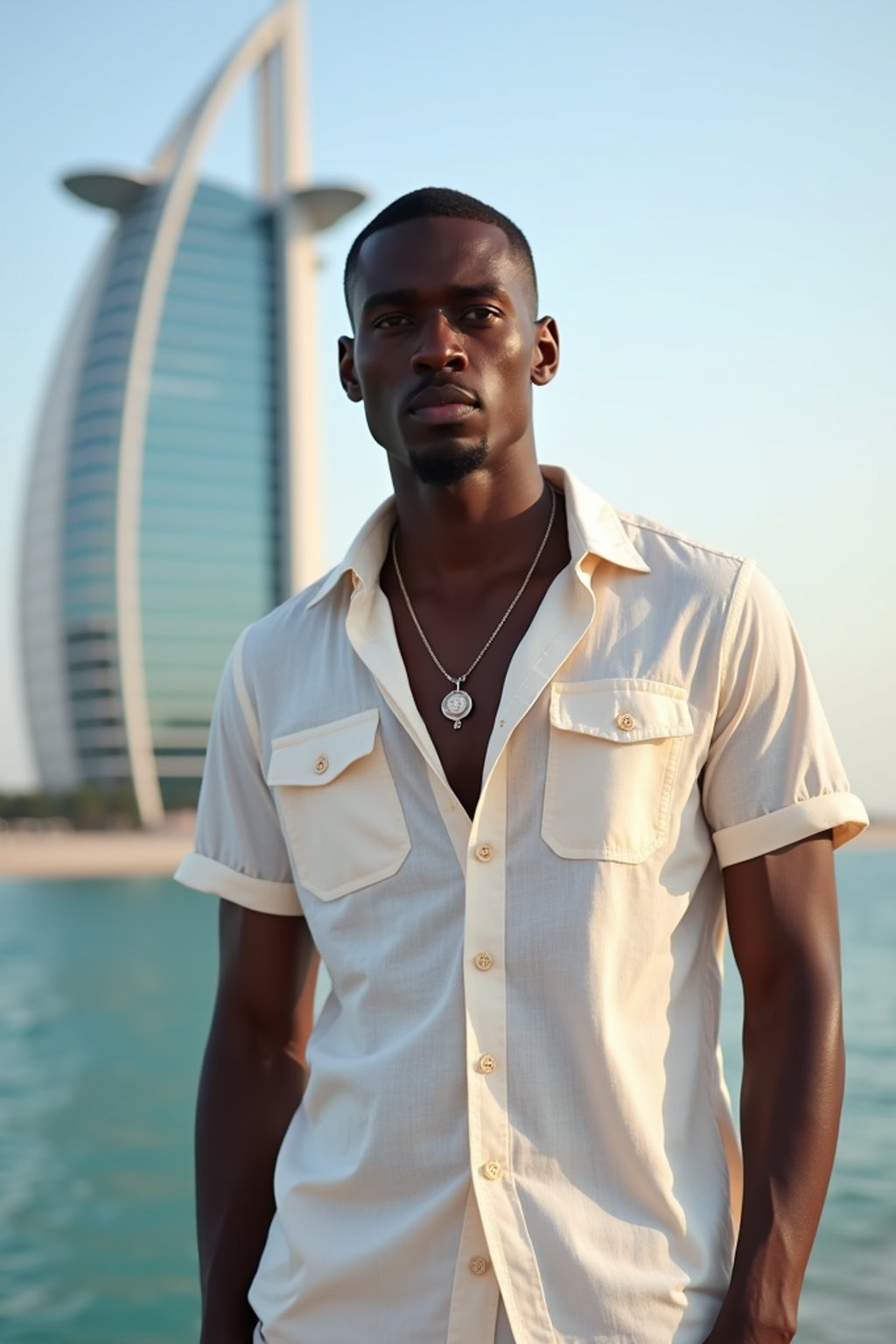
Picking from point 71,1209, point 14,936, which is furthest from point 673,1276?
point 14,936

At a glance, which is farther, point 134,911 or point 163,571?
point 163,571

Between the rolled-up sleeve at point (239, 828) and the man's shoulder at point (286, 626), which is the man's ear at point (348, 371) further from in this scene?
the rolled-up sleeve at point (239, 828)

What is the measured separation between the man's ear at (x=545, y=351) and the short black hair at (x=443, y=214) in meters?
0.03

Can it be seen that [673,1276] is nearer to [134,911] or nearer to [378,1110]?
[378,1110]

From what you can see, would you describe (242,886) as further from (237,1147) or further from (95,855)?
(95,855)

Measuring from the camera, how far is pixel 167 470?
50.8m

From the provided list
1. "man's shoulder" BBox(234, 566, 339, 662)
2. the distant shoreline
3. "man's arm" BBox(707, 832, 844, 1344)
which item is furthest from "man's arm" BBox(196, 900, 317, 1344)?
the distant shoreline

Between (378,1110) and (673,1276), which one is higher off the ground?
(378,1110)

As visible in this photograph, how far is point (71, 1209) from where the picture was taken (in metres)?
8.20

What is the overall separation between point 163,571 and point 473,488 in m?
50.0

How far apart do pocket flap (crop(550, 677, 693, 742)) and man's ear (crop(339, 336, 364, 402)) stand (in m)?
0.44

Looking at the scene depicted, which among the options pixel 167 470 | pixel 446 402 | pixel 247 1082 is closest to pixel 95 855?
pixel 167 470

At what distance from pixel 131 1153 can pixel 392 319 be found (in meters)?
8.74

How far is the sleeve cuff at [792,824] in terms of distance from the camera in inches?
54.5
